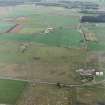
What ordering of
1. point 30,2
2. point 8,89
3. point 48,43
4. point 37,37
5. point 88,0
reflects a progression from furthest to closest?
point 88,0 < point 30,2 < point 37,37 < point 48,43 < point 8,89

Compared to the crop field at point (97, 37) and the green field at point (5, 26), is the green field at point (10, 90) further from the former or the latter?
the green field at point (5, 26)

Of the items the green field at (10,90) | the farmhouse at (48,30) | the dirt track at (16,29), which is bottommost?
the dirt track at (16,29)

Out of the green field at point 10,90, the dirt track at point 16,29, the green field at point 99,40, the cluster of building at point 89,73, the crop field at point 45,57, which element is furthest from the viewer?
the dirt track at point 16,29

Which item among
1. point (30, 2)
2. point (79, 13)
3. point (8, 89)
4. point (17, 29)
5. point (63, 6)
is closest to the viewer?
point (8, 89)

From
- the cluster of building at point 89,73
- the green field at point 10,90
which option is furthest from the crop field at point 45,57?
the cluster of building at point 89,73

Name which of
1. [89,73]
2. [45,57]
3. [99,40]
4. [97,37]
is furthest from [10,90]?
[97,37]

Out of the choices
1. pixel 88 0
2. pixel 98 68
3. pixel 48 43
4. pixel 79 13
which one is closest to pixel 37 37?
pixel 48 43

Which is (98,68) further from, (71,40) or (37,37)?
(37,37)

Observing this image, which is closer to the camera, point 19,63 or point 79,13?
point 19,63
